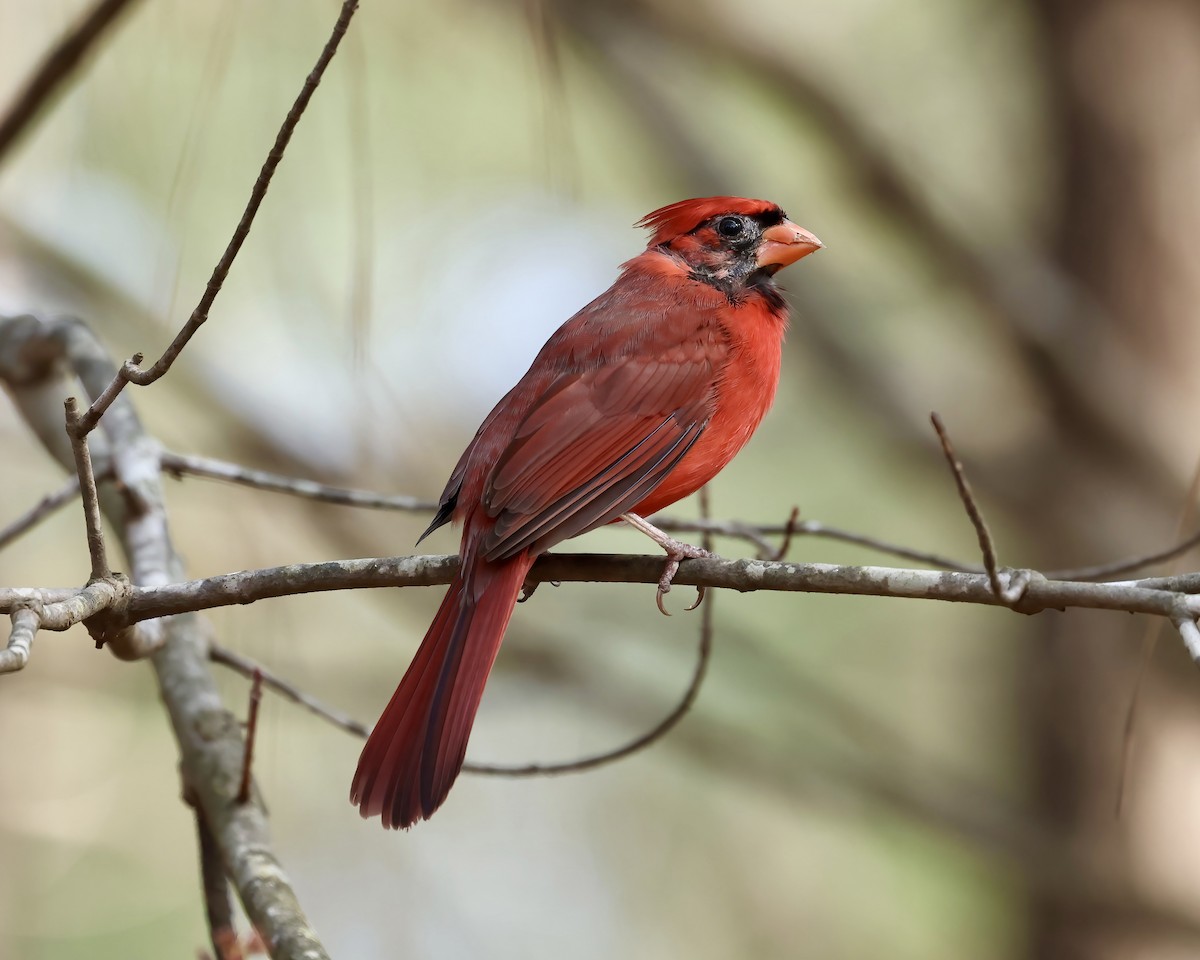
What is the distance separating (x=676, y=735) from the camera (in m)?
5.30

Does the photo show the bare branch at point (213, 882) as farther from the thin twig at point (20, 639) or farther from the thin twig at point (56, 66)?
the thin twig at point (56, 66)

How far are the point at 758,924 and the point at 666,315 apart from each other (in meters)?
4.58

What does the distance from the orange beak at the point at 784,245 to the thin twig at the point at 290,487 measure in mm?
1195

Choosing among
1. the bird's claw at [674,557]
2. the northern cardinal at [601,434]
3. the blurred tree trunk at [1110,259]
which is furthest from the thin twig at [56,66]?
the blurred tree trunk at [1110,259]

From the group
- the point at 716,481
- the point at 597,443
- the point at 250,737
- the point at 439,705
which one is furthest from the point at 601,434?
the point at 716,481

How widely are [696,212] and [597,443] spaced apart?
3.22 ft

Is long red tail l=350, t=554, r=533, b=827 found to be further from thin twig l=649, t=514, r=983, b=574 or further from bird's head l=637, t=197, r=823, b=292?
bird's head l=637, t=197, r=823, b=292

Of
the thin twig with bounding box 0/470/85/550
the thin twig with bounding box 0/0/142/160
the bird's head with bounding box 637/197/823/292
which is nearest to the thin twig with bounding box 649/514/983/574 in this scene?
the bird's head with bounding box 637/197/823/292

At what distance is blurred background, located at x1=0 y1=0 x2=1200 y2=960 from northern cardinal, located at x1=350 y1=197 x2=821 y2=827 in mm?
817

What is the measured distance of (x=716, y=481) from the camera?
7609 mm

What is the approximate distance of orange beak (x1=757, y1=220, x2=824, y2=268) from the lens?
3.58 m

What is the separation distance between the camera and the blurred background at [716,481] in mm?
5012

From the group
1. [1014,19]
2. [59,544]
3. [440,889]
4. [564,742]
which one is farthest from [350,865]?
[1014,19]

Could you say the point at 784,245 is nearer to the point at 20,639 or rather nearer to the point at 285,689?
the point at 285,689
